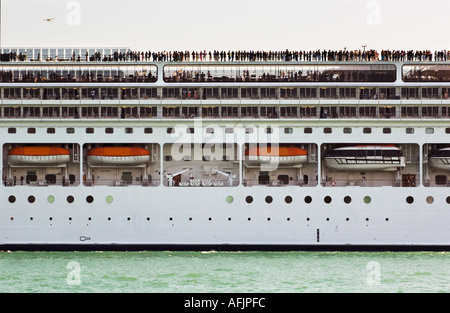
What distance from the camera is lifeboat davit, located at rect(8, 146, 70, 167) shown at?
36.2 m

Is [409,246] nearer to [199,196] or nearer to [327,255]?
[327,255]

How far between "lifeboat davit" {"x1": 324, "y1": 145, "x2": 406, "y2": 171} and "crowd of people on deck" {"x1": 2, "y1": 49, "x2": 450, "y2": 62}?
11.4 feet

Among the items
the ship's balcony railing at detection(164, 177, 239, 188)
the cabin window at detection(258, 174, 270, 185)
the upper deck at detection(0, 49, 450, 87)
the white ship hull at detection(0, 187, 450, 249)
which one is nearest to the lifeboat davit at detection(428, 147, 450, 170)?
the white ship hull at detection(0, 187, 450, 249)

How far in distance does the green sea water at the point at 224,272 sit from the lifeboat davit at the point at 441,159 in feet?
11.2

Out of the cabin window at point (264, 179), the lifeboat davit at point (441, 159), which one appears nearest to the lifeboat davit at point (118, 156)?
the cabin window at point (264, 179)

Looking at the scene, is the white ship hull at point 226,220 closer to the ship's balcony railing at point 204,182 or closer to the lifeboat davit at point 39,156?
the ship's balcony railing at point 204,182

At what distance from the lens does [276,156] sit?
35969 millimetres

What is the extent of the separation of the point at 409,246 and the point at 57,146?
44.6 ft

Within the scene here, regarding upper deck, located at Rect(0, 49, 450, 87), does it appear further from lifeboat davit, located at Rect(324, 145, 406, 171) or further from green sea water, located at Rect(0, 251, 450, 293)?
green sea water, located at Rect(0, 251, 450, 293)

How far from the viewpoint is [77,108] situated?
36.5m

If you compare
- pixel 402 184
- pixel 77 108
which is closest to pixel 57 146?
pixel 77 108

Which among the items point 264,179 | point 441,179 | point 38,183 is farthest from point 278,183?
point 38,183

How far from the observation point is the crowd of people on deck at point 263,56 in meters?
36.5

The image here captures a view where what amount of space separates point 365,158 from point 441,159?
2.90 m
